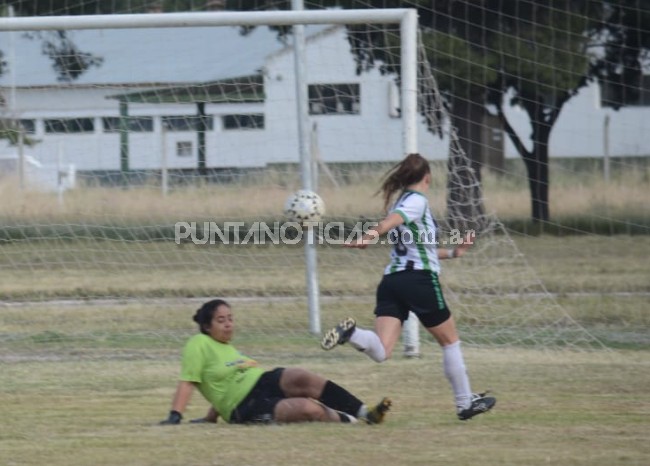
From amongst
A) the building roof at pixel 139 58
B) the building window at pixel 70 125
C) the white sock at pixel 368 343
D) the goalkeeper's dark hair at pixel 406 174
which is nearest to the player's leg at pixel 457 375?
the white sock at pixel 368 343

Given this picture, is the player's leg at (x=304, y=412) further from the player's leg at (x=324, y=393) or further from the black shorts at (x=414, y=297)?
the black shorts at (x=414, y=297)

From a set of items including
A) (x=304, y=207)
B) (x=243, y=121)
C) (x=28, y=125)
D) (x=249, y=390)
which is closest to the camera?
(x=249, y=390)

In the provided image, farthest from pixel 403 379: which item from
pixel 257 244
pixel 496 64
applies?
pixel 496 64

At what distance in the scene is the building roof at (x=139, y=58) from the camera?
12.5 m

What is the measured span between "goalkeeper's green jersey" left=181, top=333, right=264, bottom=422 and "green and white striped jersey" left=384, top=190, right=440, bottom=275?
1.10 metres

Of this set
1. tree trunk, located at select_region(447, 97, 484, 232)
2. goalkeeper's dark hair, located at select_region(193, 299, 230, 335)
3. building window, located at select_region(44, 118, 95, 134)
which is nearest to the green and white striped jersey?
goalkeeper's dark hair, located at select_region(193, 299, 230, 335)

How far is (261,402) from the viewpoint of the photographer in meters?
7.99

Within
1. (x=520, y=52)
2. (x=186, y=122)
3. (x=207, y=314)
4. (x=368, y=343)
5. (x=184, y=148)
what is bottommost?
(x=368, y=343)

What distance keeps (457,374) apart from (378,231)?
1124mm

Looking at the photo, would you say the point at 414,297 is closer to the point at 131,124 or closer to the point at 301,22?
the point at 301,22

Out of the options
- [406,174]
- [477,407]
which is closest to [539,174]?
[406,174]

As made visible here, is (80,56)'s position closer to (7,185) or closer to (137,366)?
(7,185)

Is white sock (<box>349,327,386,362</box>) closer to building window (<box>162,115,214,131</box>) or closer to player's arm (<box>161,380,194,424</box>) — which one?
player's arm (<box>161,380,194,424</box>)

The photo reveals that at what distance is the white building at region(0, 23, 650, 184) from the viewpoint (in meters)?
12.3
